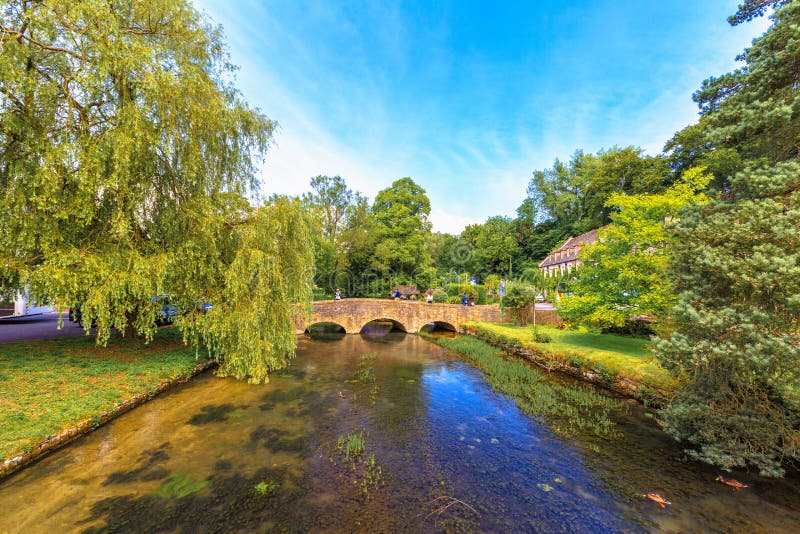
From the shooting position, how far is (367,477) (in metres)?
7.10

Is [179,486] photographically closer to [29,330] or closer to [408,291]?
[29,330]

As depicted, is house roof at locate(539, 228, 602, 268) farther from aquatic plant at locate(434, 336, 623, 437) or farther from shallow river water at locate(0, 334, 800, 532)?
shallow river water at locate(0, 334, 800, 532)

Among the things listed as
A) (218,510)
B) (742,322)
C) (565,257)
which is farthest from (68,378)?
(565,257)

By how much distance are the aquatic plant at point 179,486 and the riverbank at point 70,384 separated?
10.7 feet

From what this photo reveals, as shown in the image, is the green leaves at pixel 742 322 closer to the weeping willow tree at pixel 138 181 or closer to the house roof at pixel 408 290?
the weeping willow tree at pixel 138 181

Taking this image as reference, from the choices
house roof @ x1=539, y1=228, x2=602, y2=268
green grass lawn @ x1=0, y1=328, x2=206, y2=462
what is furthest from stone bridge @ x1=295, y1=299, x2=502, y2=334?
house roof @ x1=539, y1=228, x2=602, y2=268

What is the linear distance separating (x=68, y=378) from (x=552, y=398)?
1692 centimetres

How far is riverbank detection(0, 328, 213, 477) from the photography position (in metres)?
7.23

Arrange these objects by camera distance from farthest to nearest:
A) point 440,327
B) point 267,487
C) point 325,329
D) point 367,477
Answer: point 440,327
point 325,329
point 367,477
point 267,487

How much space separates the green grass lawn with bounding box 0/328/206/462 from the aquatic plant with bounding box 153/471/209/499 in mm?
3330

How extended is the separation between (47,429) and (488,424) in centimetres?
1177

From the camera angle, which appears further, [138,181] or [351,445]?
[138,181]

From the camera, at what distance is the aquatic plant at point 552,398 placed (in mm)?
9805

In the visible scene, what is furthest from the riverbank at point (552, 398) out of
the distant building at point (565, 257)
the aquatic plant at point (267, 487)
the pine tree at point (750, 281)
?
the distant building at point (565, 257)
